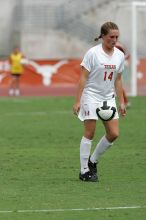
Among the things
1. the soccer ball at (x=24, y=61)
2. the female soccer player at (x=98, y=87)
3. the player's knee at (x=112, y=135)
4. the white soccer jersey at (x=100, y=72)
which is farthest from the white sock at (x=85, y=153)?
the soccer ball at (x=24, y=61)

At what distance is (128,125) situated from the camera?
20266 millimetres

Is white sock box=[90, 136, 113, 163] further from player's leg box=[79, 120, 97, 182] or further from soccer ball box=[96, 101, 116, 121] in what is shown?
soccer ball box=[96, 101, 116, 121]

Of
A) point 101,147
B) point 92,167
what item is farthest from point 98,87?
point 92,167

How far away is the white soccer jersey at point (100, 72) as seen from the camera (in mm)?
11188

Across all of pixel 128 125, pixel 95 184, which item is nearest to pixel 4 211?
pixel 95 184

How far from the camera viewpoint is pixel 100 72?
11227mm

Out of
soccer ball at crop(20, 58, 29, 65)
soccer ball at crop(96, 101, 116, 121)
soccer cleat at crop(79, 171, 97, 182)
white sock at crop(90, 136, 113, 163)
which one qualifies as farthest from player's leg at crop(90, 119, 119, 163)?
soccer ball at crop(20, 58, 29, 65)

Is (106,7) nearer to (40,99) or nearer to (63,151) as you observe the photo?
(40,99)

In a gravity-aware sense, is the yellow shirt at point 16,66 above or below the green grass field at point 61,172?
below

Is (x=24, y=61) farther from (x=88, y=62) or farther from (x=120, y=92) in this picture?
(x=88, y=62)

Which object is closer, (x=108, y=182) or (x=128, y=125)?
(x=108, y=182)

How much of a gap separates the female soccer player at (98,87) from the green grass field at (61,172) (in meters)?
0.37

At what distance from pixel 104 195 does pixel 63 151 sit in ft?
16.6

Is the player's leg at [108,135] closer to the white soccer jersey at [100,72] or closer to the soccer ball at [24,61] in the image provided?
the white soccer jersey at [100,72]
